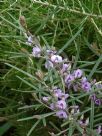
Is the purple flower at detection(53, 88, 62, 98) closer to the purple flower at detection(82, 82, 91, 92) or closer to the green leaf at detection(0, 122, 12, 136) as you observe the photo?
the purple flower at detection(82, 82, 91, 92)

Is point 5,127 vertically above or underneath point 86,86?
underneath

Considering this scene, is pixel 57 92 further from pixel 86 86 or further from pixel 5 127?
pixel 5 127

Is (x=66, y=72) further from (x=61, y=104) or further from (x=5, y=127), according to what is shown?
(x=5, y=127)

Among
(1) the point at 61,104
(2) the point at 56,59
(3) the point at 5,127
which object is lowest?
(3) the point at 5,127

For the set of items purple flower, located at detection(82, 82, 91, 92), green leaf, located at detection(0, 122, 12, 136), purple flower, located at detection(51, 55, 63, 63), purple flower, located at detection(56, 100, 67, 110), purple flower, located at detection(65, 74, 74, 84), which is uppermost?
purple flower, located at detection(51, 55, 63, 63)

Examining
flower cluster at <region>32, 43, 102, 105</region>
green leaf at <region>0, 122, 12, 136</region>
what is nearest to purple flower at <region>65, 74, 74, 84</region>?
flower cluster at <region>32, 43, 102, 105</region>

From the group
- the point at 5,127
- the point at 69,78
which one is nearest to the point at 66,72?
the point at 69,78

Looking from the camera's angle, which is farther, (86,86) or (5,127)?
(5,127)

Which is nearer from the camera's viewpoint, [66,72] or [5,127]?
[66,72]

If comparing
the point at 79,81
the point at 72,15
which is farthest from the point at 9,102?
the point at 79,81

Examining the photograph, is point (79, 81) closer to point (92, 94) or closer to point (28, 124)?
point (92, 94)

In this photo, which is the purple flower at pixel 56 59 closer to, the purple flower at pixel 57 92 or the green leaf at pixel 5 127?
the purple flower at pixel 57 92
